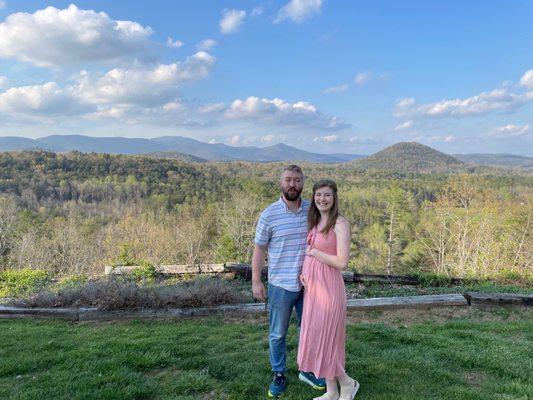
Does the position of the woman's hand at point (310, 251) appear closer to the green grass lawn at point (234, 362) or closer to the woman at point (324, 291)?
the woman at point (324, 291)

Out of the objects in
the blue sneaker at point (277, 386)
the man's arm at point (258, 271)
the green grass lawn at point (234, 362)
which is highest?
the man's arm at point (258, 271)

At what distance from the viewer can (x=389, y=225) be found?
36656 millimetres

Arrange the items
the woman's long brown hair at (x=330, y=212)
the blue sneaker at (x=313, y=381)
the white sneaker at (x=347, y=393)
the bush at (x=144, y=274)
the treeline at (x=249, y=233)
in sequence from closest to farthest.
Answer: the woman's long brown hair at (x=330, y=212) < the white sneaker at (x=347, y=393) < the blue sneaker at (x=313, y=381) < the bush at (x=144, y=274) < the treeline at (x=249, y=233)

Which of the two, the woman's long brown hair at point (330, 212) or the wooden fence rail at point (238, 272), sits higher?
the woman's long brown hair at point (330, 212)

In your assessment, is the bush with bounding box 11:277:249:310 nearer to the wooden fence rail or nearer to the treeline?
the wooden fence rail

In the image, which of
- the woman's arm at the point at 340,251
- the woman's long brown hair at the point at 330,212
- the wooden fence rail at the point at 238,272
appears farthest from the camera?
the wooden fence rail at the point at 238,272

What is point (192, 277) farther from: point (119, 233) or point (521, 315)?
point (119, 233)

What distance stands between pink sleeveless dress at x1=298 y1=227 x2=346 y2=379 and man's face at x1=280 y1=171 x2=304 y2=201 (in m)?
0.36

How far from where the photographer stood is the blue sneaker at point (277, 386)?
3490 mm

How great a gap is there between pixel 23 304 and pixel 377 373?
6.85 m

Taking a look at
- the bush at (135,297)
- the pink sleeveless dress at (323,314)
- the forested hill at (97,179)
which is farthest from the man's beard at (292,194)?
the forested hill at (97,179)

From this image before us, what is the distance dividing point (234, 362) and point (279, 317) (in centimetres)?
126

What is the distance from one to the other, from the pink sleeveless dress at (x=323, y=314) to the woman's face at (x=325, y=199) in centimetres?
20

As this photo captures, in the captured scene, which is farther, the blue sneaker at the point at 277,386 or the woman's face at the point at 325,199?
the blue sneaker at the point at 277,386
